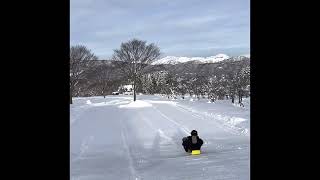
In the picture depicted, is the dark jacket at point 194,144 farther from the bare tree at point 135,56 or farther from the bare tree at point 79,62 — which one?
the bare tree at point 135,56

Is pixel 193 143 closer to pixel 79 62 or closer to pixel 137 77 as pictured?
pixel 79 62

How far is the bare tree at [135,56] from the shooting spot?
46.5 meters

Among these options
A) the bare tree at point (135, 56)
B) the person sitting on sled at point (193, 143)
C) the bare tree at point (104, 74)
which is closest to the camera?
the person sitting on sled at point (193, 143)

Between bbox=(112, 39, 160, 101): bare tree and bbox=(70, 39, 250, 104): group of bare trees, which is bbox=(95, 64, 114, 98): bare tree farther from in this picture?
bbox=(112, 39, 160, 101): bare tree

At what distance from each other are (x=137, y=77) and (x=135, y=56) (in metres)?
2.70

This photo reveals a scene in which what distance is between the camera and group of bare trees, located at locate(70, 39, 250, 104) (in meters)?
42.2

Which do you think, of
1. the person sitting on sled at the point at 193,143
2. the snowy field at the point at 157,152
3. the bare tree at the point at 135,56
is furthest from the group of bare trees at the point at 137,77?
the person sitting on sled at the point at 193,143
